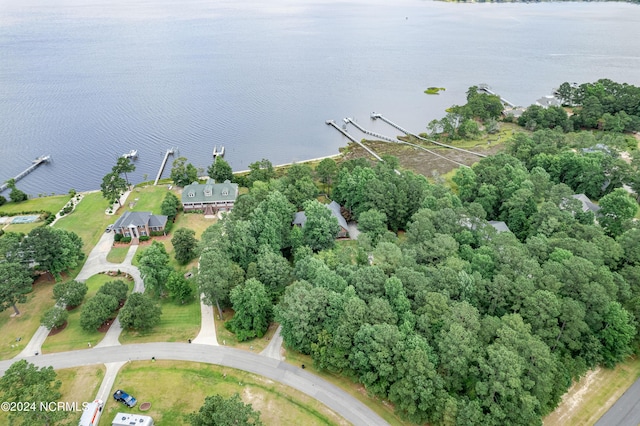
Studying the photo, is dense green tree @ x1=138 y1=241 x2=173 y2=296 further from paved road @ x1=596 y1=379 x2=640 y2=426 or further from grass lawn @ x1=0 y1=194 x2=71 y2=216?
paved road @ x1=596 y1=379 x2=640 y2=426

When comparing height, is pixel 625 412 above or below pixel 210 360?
above

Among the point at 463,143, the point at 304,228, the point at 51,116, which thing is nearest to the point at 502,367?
the point at 304,228

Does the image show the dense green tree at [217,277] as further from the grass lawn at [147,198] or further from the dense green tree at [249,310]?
the grass lawn at [147,198]

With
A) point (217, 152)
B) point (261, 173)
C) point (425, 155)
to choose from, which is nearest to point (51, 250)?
point (261, 173)

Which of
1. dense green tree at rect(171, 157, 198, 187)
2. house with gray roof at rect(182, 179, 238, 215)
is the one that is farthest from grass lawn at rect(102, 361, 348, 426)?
dense green tree at rect(171, 157, 198, 187)

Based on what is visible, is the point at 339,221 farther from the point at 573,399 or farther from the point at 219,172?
the point at 573,399

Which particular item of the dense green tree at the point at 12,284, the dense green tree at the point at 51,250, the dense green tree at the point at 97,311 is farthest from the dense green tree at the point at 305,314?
the dense green tree at the point at 51,250
